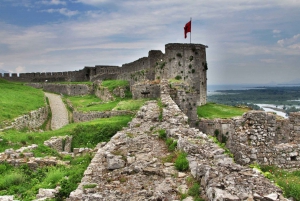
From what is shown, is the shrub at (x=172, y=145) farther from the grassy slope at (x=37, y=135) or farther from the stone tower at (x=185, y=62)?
the stone tower at (x=185, y=62)

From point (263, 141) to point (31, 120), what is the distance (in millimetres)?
17205

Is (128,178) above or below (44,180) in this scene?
above

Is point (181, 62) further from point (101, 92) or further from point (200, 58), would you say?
point (101, 92)

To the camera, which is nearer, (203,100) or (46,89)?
(203,100)

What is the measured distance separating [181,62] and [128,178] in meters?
25.8

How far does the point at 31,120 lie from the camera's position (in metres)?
23.2

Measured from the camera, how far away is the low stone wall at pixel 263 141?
10.9 m

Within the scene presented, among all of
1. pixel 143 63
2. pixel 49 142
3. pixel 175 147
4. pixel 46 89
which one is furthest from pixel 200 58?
pixel 46 89

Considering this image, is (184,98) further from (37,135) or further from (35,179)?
(35,179)

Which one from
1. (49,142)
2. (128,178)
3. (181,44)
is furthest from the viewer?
(181,44)

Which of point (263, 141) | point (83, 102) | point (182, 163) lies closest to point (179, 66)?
point (83, 102)

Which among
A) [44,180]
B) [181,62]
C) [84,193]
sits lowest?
[44,180]

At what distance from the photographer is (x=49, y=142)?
15.2m

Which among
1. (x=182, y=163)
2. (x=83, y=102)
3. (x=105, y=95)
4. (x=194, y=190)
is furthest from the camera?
(x=83, y=102)
